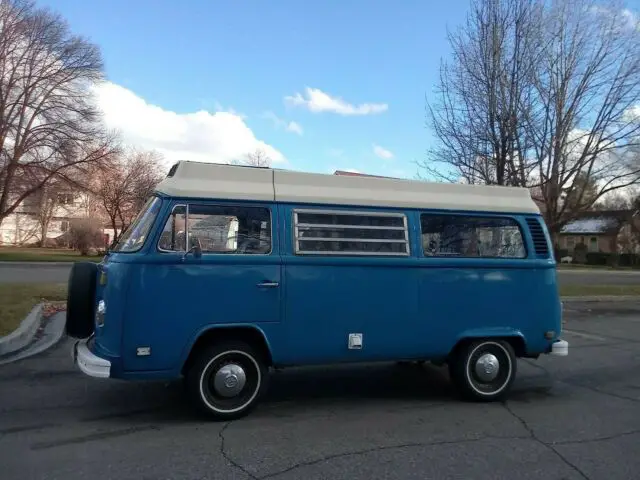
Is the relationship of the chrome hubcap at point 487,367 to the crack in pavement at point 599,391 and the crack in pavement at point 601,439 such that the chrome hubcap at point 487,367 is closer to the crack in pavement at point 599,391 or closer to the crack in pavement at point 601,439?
the crack in pavement at point 601,439

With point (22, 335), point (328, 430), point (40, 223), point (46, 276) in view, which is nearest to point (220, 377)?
point (328, 430)

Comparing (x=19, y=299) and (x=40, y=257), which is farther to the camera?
(x=40, y=257)

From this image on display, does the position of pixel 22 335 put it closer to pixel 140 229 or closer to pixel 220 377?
pixel 140 229

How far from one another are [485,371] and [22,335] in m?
6.92

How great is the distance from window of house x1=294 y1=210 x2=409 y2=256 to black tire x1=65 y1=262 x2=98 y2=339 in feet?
6.97

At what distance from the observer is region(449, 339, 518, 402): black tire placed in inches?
248

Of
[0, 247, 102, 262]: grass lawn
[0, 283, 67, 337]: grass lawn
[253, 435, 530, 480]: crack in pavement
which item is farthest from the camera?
[0, 247, 102, 262]: grass lawn

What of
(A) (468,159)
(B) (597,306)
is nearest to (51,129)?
(A) (468,159)

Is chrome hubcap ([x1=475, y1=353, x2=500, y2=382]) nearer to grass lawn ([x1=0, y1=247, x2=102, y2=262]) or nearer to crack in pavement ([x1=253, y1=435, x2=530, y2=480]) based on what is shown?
crack in pavement ([x1=253, y1=435, x2=530, y2=480])

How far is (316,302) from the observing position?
5676 mm

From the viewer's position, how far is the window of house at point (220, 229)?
5.32 m

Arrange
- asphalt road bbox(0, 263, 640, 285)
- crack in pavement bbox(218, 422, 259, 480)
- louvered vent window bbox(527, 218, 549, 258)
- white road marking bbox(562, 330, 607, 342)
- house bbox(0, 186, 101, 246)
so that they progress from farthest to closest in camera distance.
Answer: house bbox(0, 186, 101, 246), asphalt road bbox(0, 263, 640, 285), white road marking bbox(562, 330, 607, 342), louvered vent window bbox(527, 218, 549, 258), crack in pavement bbox(218, 422, 259, 480)

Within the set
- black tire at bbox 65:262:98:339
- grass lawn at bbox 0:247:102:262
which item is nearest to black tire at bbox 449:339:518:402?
black tire at bbox 65:262:98:339

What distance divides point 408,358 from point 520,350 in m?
1.50
